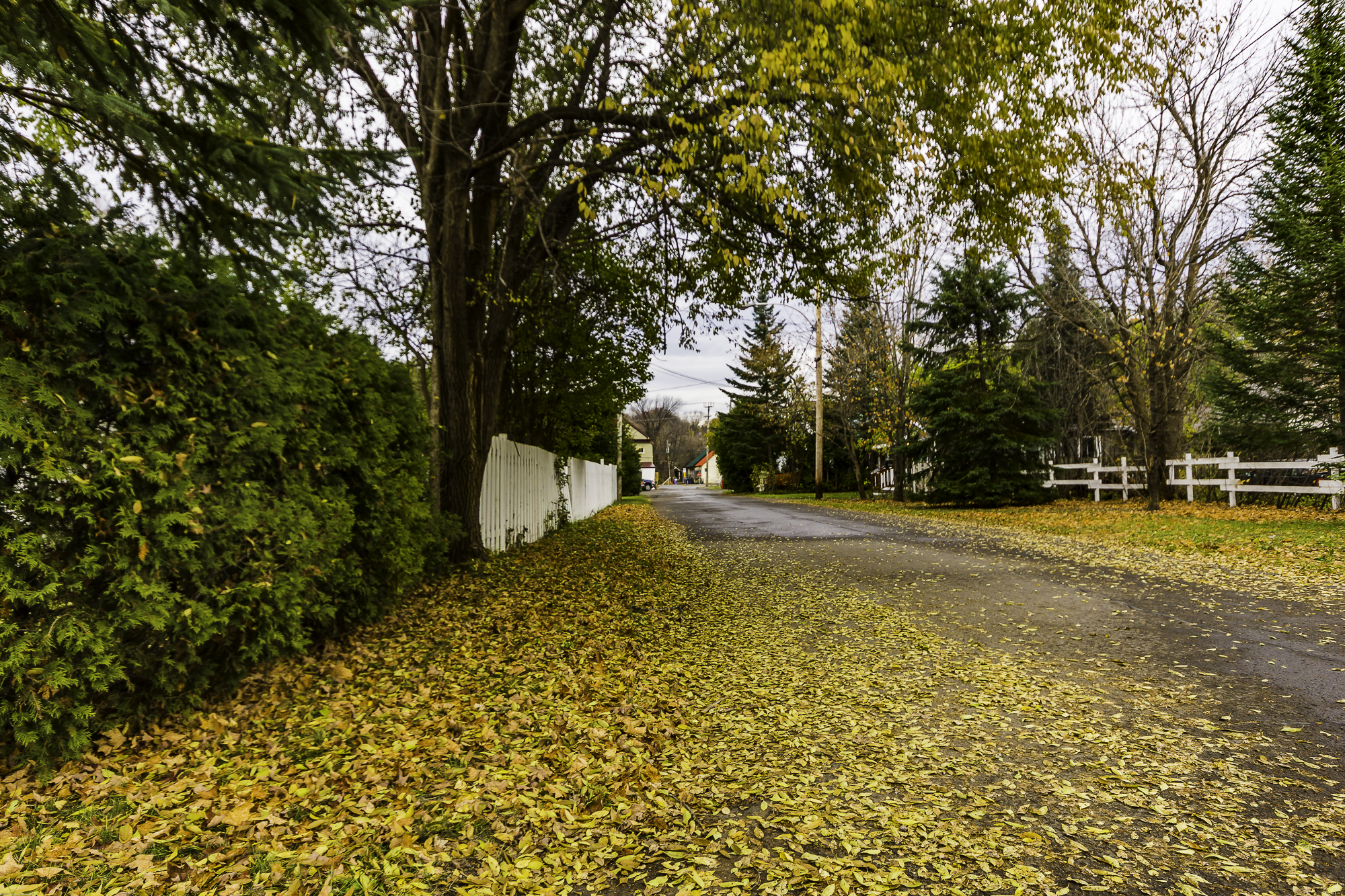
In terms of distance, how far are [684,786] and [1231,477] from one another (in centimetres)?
1952

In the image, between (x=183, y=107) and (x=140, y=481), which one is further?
(x=183, y=107)

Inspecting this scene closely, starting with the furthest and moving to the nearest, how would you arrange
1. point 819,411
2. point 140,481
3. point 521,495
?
1. point 819,411
2. point 521,495
3. point 140,481

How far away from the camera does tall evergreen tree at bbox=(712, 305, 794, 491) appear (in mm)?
42031

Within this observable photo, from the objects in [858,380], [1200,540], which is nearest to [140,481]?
[1200,540]

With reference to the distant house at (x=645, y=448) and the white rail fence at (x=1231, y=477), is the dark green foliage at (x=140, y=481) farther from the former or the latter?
the distant house at (x=645, y=448)

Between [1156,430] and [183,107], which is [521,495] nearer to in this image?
[183,107]

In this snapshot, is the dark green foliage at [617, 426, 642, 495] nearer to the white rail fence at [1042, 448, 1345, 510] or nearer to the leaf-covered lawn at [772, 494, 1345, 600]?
the leaf-covered lawn at [772, 494, 1345, 600]

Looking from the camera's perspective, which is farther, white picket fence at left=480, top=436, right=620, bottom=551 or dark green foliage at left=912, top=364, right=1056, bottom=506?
dark green foliage at left=912, top=364, right=1056, bottom=506

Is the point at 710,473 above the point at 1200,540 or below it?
above

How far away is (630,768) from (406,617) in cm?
354

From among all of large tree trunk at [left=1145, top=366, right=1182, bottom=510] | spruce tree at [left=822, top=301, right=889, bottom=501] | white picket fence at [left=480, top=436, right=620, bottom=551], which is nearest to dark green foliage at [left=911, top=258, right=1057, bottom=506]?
spruce tree at [left=822, top=301, right=889, bottom=501]

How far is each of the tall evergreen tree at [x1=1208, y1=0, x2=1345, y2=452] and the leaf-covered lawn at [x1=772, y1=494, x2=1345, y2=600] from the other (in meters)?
2.19

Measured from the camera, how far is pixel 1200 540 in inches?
431

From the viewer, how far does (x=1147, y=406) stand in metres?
18.3
